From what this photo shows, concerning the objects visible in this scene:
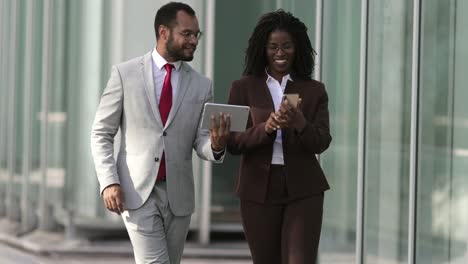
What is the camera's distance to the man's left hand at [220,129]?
447 cm

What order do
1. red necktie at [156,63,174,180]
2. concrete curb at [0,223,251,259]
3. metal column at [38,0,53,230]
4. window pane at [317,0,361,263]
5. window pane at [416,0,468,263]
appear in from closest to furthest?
red necktie at [156,63,174,180], window pane at [416,0,468,263], window pane at [317,0,361,263], concrete curb at [0,223,251,259], metal column at [38,0,53,230]

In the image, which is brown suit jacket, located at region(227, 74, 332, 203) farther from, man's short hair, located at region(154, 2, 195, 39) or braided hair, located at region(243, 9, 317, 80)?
man's short hair, located at region(154, 2, 195, 39)

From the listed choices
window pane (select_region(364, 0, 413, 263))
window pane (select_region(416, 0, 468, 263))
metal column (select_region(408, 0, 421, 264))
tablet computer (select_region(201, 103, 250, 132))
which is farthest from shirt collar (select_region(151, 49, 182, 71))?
window pane (select_region(364, 0, 413, 263))

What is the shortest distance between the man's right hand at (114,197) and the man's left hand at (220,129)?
0.46 m

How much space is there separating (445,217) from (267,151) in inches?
72.4

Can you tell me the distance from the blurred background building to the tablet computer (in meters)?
1.90

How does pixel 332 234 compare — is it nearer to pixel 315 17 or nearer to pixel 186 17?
pixel 315 17

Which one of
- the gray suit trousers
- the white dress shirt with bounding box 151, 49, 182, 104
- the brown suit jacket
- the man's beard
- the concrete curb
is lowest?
the concrete curb

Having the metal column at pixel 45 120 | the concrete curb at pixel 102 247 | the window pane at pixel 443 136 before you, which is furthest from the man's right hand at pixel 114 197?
the metal column at pixel 45 120

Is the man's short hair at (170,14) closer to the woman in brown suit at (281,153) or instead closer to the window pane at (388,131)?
the woman in brown suit at (281,153)

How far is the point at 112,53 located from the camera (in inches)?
397

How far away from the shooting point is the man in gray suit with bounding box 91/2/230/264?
465 cm

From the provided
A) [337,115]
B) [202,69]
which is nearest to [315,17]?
[337,115]

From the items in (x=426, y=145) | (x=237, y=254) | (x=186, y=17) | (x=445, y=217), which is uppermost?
(x=186, y=17)
